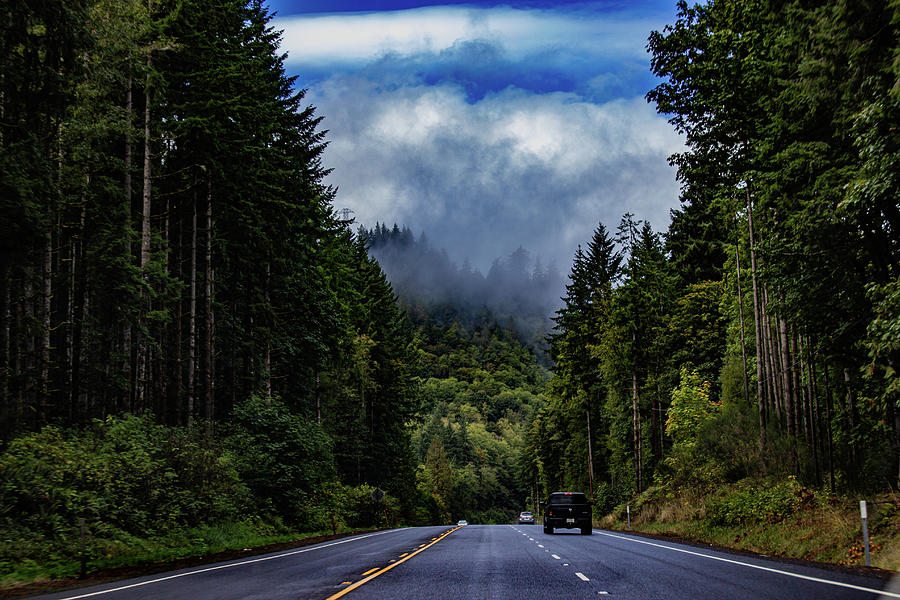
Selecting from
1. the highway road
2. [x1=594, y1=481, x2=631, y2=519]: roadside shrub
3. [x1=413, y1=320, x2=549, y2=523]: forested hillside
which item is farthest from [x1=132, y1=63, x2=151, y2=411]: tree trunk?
[x1=413, y1=320, x2=549, y2=523]: forested hillside

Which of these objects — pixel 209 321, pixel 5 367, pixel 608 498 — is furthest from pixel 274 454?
pixel 608 498

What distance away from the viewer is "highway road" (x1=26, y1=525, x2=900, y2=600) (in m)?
8.46

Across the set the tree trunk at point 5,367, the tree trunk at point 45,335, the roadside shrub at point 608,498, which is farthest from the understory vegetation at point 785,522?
the tree trunk at point 45,335

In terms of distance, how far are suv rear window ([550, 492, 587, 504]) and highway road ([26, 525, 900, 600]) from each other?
613 inches

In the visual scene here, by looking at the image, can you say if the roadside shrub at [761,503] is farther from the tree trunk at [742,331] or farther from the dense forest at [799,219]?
the tree trunk at [742,331]

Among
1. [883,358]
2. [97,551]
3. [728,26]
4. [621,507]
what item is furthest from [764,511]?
[621,507]

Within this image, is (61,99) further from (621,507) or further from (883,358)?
(621,507)

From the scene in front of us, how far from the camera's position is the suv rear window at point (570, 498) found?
3027cm

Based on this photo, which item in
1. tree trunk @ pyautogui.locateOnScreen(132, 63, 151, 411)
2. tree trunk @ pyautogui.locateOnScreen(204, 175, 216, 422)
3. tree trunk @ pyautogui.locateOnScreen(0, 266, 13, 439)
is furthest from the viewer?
tree trunk @ pyautogui.locateOnScreen(204, 175, 216, 422)

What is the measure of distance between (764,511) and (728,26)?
14752mm

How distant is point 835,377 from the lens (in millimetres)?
19828

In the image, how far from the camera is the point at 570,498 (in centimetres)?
3050

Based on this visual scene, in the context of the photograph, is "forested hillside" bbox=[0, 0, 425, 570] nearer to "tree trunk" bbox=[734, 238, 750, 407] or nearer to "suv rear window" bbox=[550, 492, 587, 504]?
"suv rear window" bbox=[550, 492, 587, 504]

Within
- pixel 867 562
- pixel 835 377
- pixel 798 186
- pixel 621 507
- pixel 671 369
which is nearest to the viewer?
pixel 867 562
